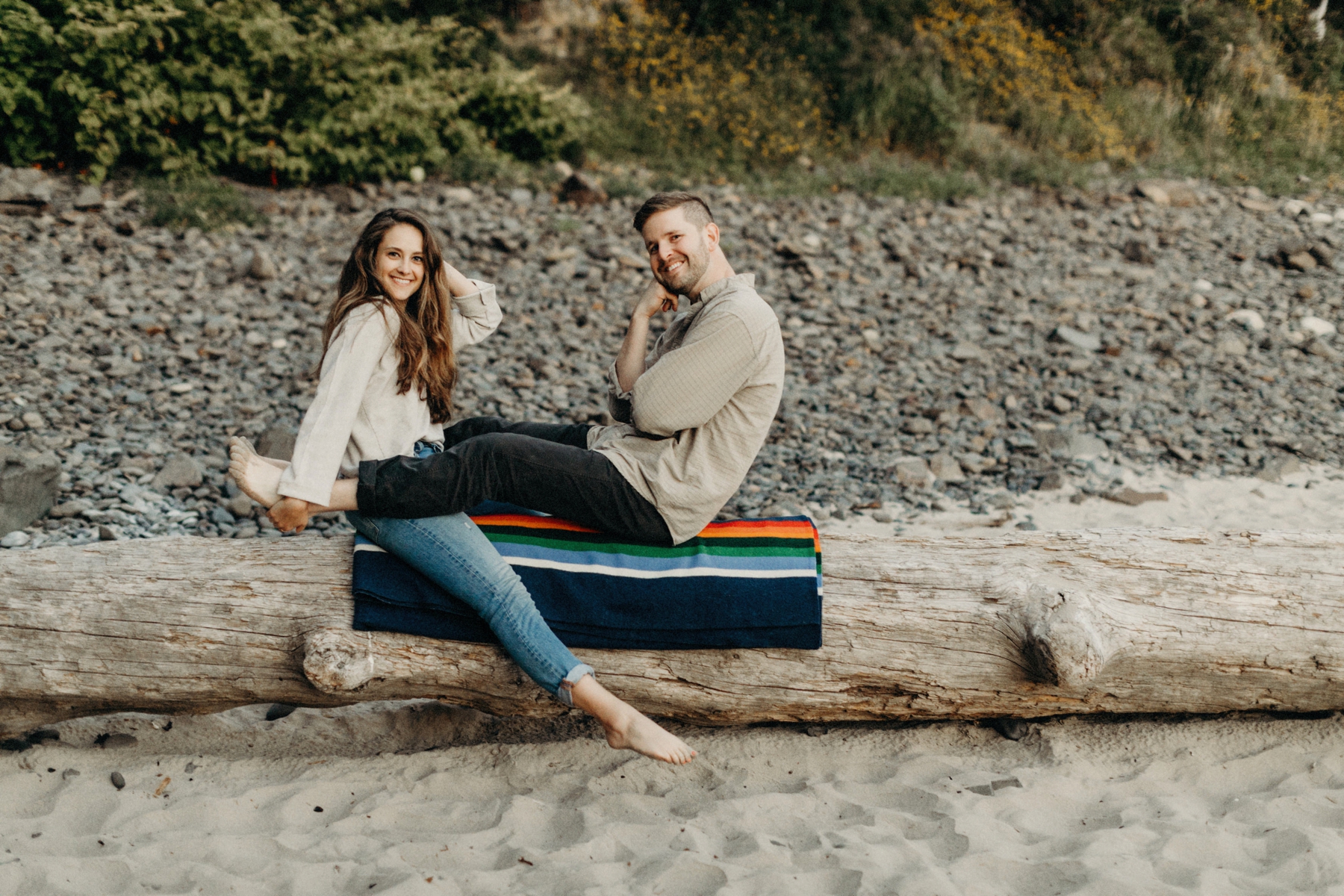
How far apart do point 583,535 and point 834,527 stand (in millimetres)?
2594

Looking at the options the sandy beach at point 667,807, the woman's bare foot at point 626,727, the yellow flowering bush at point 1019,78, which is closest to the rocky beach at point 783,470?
the sandy beach at point 667,807

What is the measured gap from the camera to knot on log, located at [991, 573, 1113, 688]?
133 inches

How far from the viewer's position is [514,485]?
3479 mm

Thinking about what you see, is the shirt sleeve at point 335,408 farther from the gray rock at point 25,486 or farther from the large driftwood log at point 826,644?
the gray rock at point 25,486

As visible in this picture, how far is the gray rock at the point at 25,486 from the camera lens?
16.7 ft

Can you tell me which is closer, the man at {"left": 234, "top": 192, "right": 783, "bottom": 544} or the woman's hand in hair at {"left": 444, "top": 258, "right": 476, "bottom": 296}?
the man at {"left": 234, "top": 192, "right": 783, "bottom": 544}

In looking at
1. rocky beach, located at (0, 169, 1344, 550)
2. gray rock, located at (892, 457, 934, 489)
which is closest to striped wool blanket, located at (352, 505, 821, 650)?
rocky beach, located at (0, 169, 1344, 550)

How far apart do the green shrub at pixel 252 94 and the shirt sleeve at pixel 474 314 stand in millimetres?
5780

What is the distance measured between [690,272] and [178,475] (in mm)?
3660

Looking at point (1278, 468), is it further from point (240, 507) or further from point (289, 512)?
point (240, 507)

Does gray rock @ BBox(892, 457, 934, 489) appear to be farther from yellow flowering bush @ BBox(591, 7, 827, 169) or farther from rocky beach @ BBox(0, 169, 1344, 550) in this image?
yellow flowering bush @ BBox(591, 7, 827, 169)

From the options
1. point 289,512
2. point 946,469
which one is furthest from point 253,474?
point 946,469

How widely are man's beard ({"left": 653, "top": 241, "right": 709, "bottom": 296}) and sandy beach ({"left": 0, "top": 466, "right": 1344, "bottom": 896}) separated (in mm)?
1738

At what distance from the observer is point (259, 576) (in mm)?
3523
